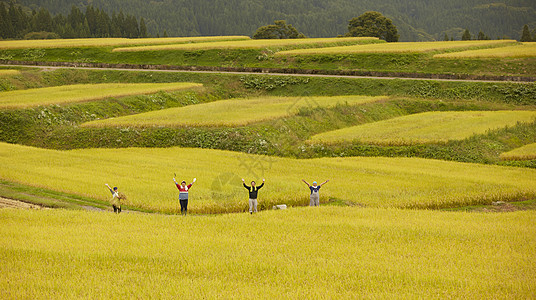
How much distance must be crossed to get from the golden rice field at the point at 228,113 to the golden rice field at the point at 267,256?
20.5m

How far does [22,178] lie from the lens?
24344 mm

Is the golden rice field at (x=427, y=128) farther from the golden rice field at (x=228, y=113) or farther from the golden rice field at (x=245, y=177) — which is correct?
the golden rice field at (x=228, y=113)

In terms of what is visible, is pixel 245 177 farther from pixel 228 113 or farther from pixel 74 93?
pixel 74 93

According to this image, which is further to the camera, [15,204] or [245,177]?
[245,177]

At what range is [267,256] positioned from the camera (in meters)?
13.7

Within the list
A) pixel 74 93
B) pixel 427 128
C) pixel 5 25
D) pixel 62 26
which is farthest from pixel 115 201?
pixel 62 26

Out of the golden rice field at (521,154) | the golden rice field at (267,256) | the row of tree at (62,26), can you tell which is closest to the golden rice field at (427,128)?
the golden rice field at (521,154)

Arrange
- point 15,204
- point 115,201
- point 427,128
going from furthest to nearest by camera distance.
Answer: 1. point 427,128
2. point 15,204
3. point 115,201

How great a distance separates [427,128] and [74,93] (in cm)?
3648

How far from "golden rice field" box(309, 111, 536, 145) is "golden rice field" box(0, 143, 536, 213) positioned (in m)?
3.72

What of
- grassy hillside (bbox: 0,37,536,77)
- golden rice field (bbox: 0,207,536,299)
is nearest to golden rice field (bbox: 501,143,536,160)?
golden rice field (bbox: 0,207,536,299)

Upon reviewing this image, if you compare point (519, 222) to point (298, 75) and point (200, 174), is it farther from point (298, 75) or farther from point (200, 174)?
point (298, 75)

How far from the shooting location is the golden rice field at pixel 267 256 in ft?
36.4

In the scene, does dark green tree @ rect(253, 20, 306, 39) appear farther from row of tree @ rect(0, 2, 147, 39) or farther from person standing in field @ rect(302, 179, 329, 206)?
person standing in field @ rect(302, 179, 329, 206)
